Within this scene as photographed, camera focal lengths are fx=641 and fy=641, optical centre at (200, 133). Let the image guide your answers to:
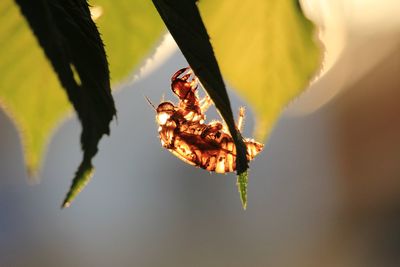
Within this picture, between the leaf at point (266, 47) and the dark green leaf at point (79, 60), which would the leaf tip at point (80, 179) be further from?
the leaf at point (266, 47)

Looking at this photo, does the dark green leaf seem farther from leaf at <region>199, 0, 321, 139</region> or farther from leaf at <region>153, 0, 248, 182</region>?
leaf at <region>199, 0, 321, 139</region>

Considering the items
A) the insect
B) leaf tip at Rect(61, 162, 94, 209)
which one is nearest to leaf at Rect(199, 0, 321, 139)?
leaf tip at Rect(61, 162, 94, 209)

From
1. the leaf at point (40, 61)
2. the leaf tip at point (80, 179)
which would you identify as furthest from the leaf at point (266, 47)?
the leaf tip at point (80, 179)

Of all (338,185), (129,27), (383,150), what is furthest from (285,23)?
(338,185)

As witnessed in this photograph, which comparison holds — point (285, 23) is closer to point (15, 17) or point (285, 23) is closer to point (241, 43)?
point (241, 43)

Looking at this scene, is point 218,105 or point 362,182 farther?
point 362,182
